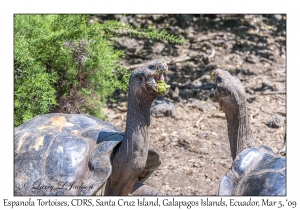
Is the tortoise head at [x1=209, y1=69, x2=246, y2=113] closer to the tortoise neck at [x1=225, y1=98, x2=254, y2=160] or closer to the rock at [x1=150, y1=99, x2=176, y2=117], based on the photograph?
the tortoise neck at [x1=225, y1=98, x2=254, y2=160]

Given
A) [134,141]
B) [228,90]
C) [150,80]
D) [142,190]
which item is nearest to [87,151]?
[134,141]

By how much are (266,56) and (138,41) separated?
197cm

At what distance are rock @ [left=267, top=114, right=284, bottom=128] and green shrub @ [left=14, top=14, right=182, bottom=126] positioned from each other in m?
1.43

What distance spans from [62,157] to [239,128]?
4.02 ft

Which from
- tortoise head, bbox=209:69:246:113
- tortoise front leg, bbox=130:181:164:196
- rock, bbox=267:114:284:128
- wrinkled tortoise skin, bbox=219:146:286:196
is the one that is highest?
tortoise head, bbox=209:69:246:113

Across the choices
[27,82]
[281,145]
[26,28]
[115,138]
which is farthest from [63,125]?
[281,145]

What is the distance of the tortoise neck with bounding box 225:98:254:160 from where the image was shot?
3566 millimetres

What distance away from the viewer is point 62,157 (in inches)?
141

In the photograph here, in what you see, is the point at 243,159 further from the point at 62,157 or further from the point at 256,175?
the point at 62,157

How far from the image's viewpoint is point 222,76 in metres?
3.54

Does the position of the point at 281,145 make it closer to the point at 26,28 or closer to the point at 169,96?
the point at 169,96

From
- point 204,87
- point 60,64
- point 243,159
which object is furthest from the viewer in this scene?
point 204,87

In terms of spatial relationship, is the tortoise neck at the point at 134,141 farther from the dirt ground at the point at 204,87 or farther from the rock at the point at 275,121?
the rock at the point at 275,121

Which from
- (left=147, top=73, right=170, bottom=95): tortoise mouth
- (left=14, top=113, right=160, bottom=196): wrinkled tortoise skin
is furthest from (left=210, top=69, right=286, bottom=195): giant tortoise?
(left=14, top=113, right=160, bottom=196): wrinkled tortoise skin
